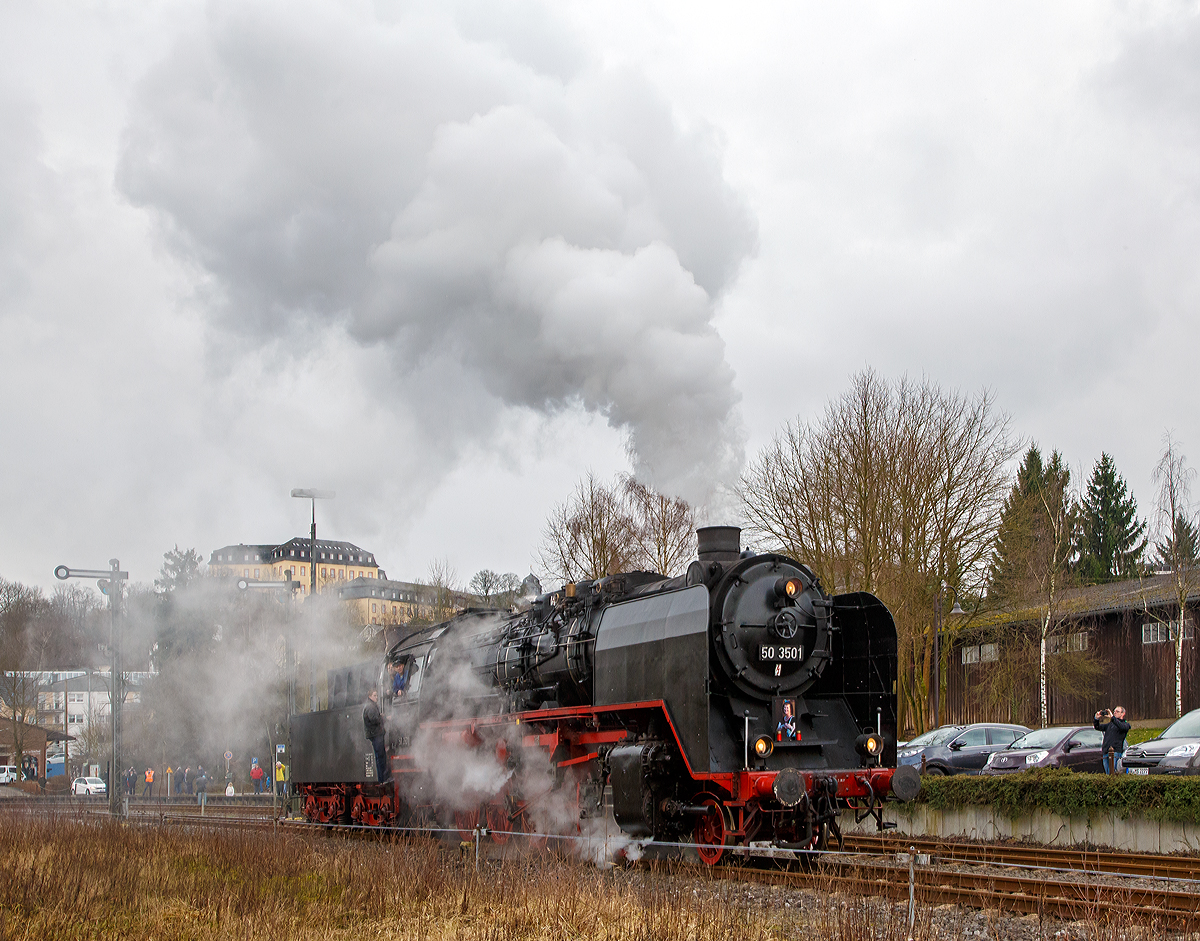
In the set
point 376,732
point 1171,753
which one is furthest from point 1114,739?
point 376,732

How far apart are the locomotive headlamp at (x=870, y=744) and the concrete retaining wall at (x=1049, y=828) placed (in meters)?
4.20

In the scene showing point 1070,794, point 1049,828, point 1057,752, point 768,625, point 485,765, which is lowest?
point 1049,828

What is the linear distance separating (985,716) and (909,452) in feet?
47.7

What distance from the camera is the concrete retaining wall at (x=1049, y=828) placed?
1392cm

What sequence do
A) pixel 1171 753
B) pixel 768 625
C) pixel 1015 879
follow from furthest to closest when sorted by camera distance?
1. pixel 1171 753
2. pixel 768 625
3. pixel 1015 879

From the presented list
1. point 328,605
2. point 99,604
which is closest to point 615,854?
point 328,605

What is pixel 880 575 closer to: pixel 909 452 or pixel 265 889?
pixel 909 452

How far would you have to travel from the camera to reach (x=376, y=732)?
59.7 feet

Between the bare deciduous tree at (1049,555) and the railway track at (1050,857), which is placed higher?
the bare deciduous tree at (1049,555)

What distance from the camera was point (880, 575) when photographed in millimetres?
30188

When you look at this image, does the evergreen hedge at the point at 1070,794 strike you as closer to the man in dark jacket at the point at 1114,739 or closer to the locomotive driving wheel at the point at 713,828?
the man in dark jacket at the point at 1114,739

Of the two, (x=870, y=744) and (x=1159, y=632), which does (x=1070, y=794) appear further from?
(x=1159, y=632)

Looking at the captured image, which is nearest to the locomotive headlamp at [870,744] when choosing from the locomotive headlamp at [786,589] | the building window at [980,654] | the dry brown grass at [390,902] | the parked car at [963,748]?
the locomotive headlamp at [786,589]

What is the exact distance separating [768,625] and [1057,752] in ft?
35.3
